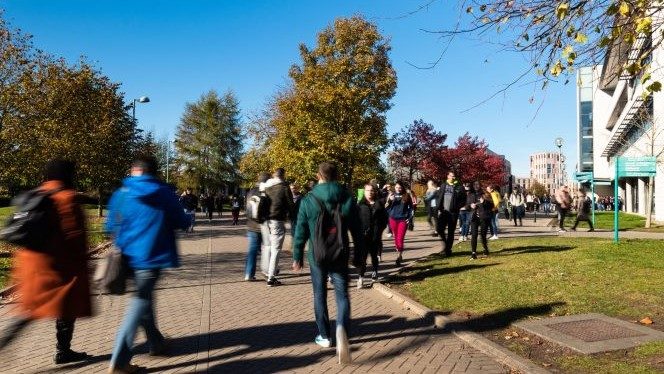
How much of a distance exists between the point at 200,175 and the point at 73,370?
209 ft

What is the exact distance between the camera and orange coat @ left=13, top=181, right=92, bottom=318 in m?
4.30

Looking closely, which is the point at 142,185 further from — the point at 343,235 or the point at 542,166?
the point at 542,166

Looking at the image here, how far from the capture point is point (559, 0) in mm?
5020

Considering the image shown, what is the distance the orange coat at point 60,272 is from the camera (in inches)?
169

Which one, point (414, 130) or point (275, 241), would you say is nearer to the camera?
point (275, 241)

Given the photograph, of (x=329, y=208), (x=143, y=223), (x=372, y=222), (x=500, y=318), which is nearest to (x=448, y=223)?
(x=372, y=222)

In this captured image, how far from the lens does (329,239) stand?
512cm

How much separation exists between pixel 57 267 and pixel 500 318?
4.86 meters

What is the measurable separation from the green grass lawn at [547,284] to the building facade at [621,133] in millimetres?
2924

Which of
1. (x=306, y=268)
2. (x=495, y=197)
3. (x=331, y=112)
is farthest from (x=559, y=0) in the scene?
(x=331, y=112)

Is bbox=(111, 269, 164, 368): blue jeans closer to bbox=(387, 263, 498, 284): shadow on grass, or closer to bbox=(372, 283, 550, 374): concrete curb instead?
bbox=(372, 283, 550, 374): concrete curb

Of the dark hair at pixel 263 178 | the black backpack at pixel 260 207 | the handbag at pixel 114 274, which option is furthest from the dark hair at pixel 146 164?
the dark hair at pixel 263 178

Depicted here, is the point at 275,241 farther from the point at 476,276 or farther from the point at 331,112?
the point at 331,112

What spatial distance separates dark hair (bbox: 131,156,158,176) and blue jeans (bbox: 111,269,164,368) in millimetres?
903
